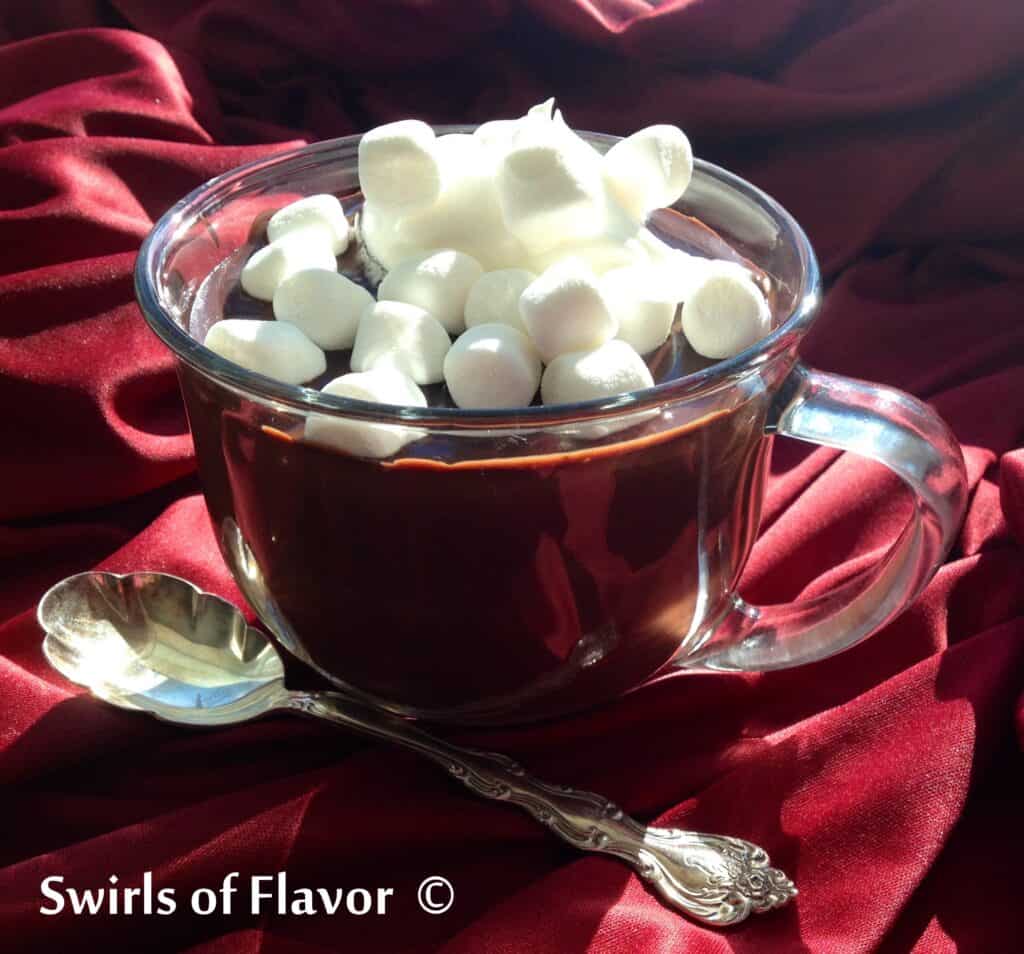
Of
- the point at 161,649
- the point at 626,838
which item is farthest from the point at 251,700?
the point at 626,838

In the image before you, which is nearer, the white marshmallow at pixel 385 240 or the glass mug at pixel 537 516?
the glass mug at pixel 537 516

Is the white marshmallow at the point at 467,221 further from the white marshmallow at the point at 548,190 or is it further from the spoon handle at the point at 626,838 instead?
the spoon handle at the point at 626,838

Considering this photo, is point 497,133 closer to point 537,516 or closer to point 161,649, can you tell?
point 537,516

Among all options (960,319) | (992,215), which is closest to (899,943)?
(960,319)

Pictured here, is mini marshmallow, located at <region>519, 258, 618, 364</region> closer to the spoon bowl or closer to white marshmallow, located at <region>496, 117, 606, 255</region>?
white marshmallow, located at <region>496, 117, 606, 255</region>

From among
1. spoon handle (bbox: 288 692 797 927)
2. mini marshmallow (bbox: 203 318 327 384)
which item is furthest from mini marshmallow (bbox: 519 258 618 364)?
spoon handle (bbox: 288 692 797 927)

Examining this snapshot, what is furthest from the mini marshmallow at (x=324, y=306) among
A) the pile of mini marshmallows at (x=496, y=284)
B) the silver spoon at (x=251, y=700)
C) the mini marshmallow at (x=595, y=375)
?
the silver spoon at (x=251, y=700)

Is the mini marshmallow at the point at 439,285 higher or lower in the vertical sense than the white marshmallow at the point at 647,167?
lower
